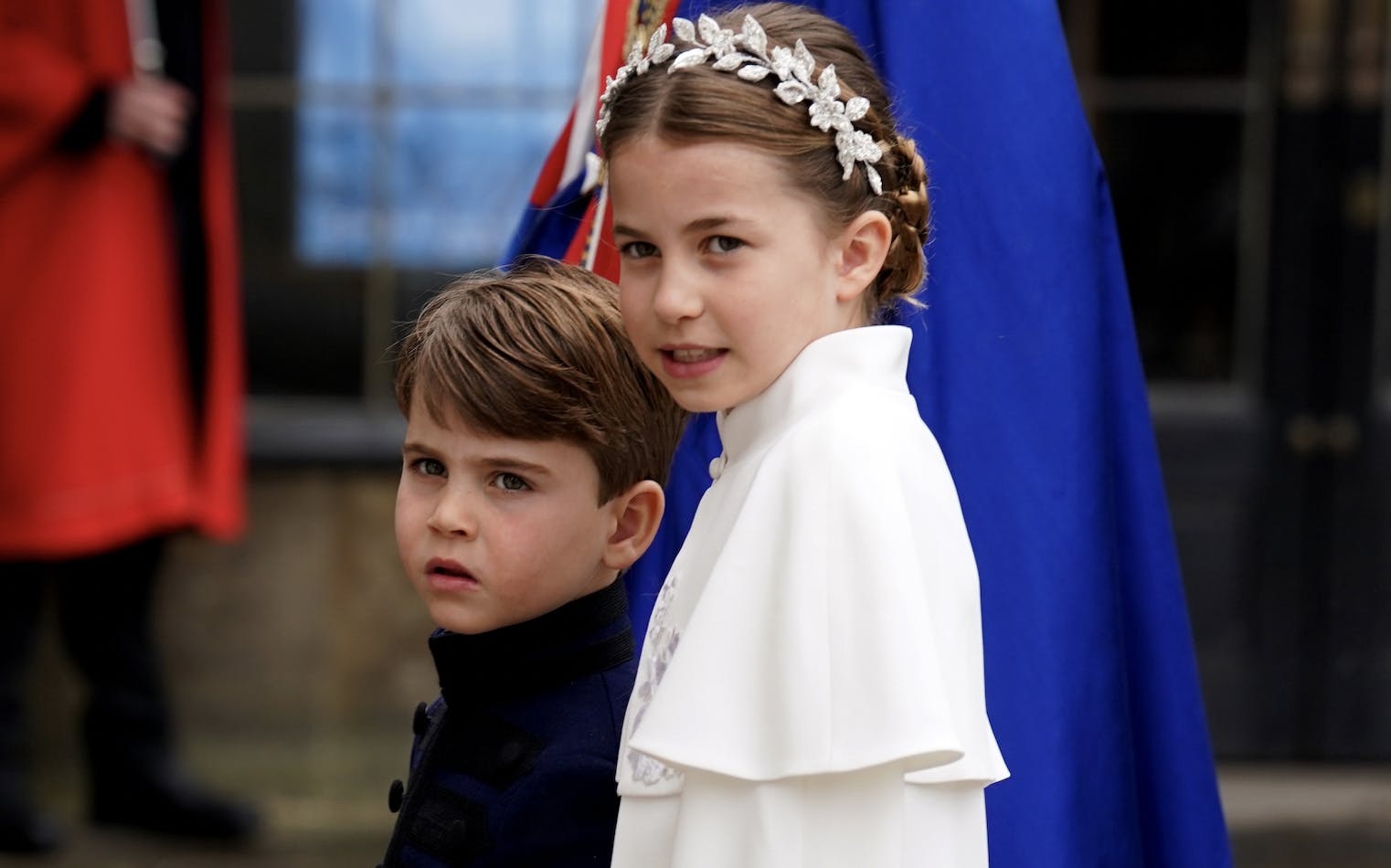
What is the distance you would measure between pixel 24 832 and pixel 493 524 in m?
2.80

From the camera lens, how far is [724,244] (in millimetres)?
1330

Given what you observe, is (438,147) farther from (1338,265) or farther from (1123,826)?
(1123,826)

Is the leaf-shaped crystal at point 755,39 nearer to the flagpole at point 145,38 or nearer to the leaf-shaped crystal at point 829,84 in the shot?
the leaf-shaped crystal at point 829,84

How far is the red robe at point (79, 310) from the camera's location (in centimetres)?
385

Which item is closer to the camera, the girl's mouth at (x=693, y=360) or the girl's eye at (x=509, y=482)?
the girl's mouth at (x=693, y=360)

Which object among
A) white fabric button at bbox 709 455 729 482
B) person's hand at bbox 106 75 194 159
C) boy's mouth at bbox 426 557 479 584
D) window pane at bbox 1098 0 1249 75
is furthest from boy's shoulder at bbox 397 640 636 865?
window pane at bbox 1098 0 1249 75

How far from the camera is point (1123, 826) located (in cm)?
177

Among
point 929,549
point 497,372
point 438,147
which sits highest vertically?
point 438,147

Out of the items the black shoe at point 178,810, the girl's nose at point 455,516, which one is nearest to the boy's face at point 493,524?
the girl's nose at point 455,516

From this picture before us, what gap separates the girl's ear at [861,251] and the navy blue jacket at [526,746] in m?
0.38

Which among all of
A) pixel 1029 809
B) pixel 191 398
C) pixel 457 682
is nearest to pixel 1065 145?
pixel 1029 809

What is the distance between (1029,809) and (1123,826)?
4.7 inches

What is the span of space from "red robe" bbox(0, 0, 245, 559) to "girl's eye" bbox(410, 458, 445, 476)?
249cm

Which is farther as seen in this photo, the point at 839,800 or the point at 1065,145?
the point at 1065,145
